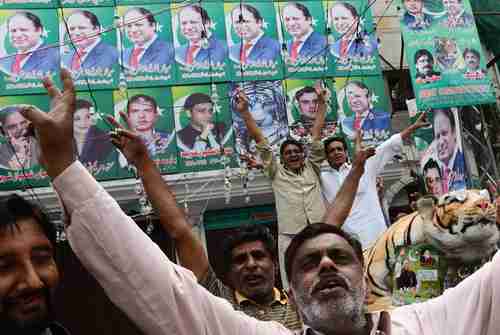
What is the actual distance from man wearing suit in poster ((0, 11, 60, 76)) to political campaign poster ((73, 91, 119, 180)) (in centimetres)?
67

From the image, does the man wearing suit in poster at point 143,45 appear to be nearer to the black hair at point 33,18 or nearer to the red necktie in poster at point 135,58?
the red necktie in poster at point 135,58

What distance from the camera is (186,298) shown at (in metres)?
1.16

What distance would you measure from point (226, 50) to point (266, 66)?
2.31ft

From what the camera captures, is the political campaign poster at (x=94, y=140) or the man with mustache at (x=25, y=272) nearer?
the man with mustache at (x=25, y=272)

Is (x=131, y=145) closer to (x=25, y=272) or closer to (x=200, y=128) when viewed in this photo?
(x=25, y=272)

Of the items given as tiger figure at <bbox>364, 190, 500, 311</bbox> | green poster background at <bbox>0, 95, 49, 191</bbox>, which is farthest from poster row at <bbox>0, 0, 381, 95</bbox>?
tiger figure at <bbox>364, 190, 500, 311</bbox>

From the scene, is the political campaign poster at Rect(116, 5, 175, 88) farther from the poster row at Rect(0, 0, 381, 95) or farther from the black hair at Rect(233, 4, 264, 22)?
the black hair at Rect(233, 4, 264, 22)

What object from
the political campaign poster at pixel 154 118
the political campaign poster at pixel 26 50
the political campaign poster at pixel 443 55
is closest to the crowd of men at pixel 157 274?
the political campaign poster at pixel 443 55

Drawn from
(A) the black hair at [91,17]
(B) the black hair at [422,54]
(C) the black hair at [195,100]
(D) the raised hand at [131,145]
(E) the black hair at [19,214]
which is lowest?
(E) the black hair at [19,214]

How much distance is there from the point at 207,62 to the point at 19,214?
685 cm

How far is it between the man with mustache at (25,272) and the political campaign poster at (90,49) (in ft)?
21.3

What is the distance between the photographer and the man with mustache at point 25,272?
117 cm

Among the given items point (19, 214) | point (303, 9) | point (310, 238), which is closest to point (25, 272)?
point (19, 214)

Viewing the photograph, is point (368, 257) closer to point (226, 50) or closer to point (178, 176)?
point (178, 176)
